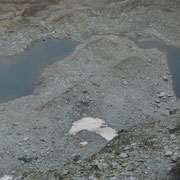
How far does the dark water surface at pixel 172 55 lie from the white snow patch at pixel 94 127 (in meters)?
11.0

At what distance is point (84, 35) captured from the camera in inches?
1834

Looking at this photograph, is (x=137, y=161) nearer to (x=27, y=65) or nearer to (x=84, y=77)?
(x=84, y=77)

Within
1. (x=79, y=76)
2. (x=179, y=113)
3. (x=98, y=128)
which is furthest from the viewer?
(x=79, y=76)

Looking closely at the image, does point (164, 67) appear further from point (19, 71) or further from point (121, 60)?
point (19, 71)

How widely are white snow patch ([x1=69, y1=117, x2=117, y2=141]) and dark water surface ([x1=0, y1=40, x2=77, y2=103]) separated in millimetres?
8382

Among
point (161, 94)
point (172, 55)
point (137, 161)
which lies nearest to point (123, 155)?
point (137, 161)

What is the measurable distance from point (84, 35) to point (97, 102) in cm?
1711

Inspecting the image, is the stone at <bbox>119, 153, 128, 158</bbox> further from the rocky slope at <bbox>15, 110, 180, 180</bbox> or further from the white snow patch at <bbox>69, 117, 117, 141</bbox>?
the white snow patch at <bbox>69, 117, 117, 141</bbox>

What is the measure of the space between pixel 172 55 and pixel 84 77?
46.0 feet

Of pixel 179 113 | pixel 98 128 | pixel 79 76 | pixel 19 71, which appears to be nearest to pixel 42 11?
pixel 19 71

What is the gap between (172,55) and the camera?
140ft

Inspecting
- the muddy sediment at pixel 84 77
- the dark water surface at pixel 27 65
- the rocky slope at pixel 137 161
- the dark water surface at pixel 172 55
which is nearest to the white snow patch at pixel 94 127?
the muddy sediment at pixel 84 77

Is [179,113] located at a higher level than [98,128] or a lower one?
higher

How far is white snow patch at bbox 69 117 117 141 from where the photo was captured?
28703mm
